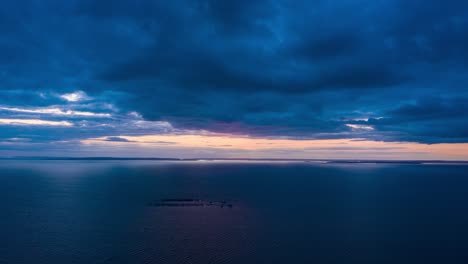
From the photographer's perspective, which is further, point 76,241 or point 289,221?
point 289,221

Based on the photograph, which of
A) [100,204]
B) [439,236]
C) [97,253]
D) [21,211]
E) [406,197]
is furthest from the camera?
[406,197]

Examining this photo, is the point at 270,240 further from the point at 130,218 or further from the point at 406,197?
the point at 406,197

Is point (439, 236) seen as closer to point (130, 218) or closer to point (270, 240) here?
point (270, 240)

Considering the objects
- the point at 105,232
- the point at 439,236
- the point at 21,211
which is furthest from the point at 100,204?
the point at 439,236

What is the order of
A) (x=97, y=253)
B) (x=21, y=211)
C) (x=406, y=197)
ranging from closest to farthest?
(x=97, y=253)
(x=21, y=211)
(x=406, y=197)

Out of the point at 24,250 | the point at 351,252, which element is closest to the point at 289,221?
the point at 351,252

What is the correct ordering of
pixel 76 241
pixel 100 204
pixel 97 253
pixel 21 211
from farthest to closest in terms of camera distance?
pixel 100 204, pixel 21 211, pixel 76 241, pixel 97 253

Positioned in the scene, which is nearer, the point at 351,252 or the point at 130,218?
the point at 351,252

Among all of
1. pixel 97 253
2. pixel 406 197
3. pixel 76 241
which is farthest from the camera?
pixel 406 197
